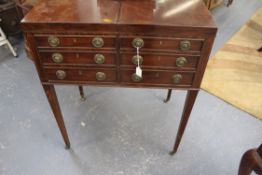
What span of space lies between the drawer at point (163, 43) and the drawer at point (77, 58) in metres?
0.08

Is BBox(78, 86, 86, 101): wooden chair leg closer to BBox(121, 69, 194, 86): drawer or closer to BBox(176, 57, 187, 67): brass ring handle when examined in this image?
BBox(121, 69, 194, 86): drawer

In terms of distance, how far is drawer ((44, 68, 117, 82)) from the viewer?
911 mm

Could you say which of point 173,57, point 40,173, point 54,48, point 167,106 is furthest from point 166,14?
point 40,173

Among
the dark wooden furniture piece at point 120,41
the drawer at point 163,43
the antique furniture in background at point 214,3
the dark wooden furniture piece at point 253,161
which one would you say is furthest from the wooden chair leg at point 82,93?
the antique furniture in background at point 214,3

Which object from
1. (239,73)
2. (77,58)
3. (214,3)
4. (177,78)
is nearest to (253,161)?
(177,78)

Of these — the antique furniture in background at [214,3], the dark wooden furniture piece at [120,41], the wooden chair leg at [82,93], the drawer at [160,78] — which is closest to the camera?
the dark wooden furniture piece at [120,41]

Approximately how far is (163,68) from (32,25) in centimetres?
52

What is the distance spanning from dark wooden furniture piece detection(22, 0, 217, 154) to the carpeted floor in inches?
35.4

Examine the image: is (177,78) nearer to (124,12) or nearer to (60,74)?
(124,12)

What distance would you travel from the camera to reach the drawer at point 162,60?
85cm

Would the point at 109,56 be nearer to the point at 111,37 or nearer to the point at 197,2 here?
the point at 111,37

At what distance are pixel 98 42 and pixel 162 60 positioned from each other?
10.2 inches

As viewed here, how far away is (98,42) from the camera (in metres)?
0.81

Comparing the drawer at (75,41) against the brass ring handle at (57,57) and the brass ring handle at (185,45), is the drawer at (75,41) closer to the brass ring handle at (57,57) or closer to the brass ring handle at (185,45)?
the brass ring handle at (57,57)
